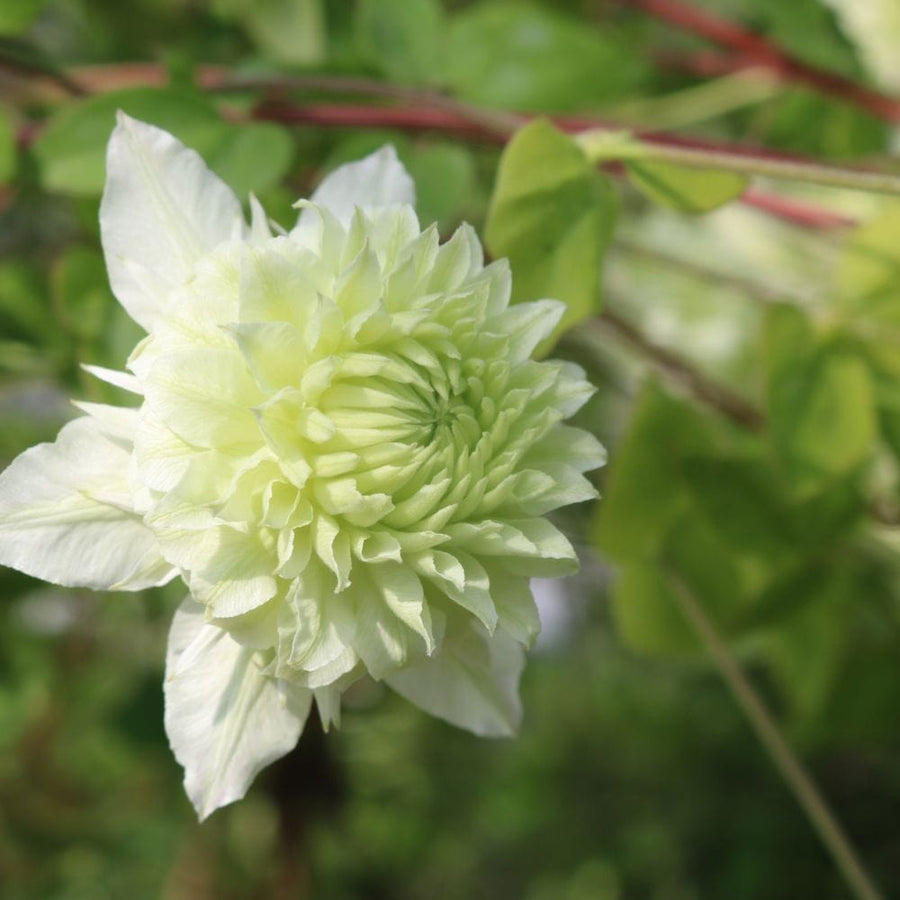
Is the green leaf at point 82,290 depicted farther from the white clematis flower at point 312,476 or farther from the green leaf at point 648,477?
the green leaf at point 648,477

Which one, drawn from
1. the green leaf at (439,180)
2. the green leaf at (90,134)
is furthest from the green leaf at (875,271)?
the green leaf at (90,134)

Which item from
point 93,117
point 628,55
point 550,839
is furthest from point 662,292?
point 550,839

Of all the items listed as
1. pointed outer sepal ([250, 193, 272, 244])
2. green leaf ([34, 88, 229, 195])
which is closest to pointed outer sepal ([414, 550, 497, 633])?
pointed outer sepal ([250, 193, 272, 244])

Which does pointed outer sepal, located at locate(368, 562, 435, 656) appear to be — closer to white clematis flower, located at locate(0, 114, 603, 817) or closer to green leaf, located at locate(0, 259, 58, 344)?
white clematis flower, located at locate(0, 114, 603, 817)

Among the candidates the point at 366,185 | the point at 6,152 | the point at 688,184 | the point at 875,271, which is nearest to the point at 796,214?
the point at 875,271

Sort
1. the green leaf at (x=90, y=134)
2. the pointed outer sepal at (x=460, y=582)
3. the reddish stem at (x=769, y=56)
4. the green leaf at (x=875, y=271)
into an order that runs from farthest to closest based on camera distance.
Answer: the reddish stem at (x=769, y=56)
the green leaf at (x=875, y=271)
the green leaf at (x=90, y=134)
the pointed outer sepal at (x=460, y=582)

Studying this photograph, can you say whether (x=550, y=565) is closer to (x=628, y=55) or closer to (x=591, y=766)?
(x=628, y=55)
